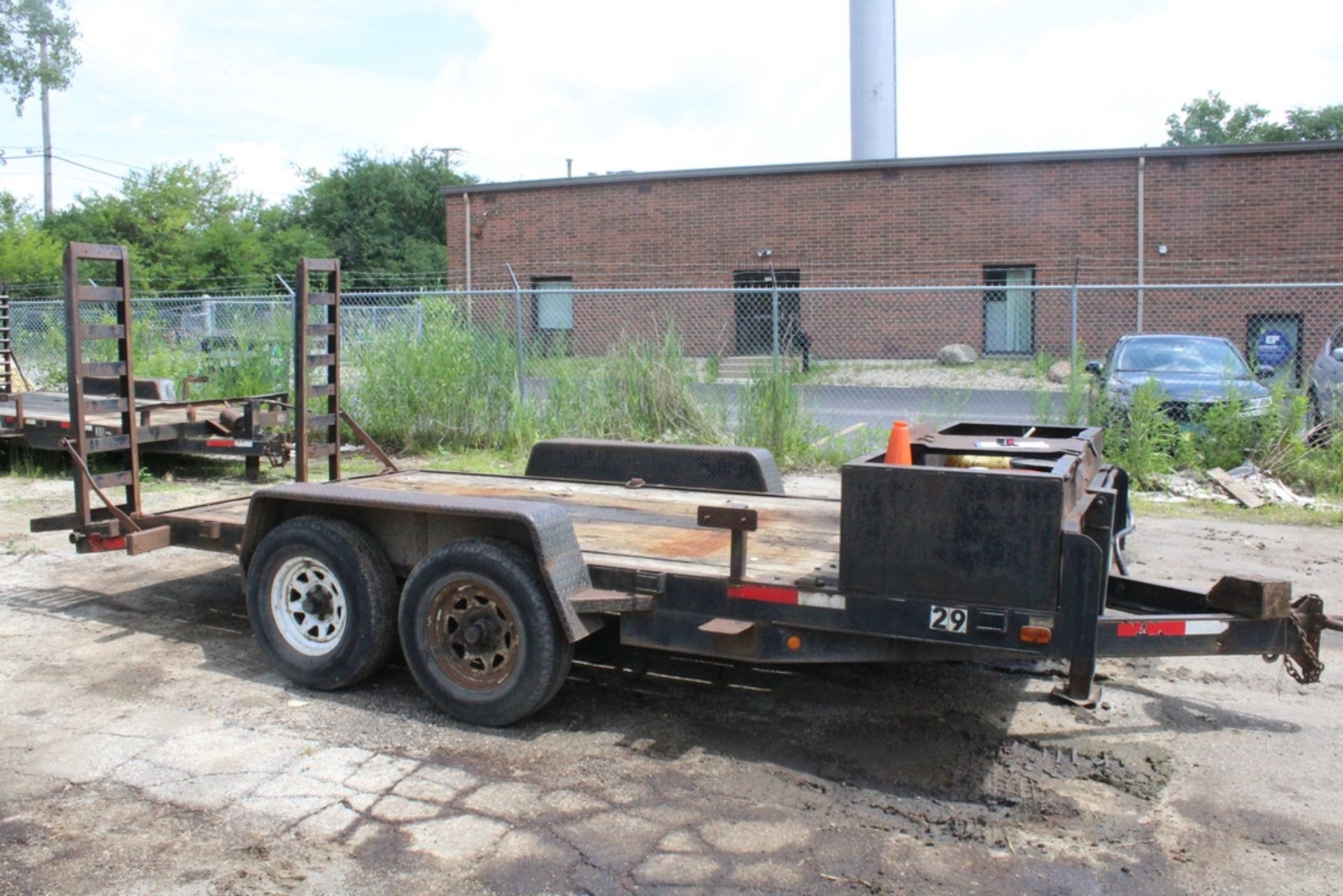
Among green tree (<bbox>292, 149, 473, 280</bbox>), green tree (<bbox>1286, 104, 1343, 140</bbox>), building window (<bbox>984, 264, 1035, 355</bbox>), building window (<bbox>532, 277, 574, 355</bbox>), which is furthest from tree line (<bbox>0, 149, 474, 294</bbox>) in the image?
green tree (<bbox>1286, 104, 1343, 140</bbox>)

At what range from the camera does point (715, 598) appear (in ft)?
15.1

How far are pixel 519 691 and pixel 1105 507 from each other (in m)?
2.45

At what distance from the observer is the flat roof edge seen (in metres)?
24.2

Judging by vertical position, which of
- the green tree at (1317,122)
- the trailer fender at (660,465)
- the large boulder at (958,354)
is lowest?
the trailer fender at (660,465)

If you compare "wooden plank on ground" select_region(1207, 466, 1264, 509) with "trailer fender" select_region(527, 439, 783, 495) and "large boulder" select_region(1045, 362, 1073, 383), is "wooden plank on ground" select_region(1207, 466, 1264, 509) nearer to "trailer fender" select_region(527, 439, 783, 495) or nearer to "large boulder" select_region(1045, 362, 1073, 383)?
"large boulder" select_region(1045, 362, 1073, 383)

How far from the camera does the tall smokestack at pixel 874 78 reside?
33.1 metres

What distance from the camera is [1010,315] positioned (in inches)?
992

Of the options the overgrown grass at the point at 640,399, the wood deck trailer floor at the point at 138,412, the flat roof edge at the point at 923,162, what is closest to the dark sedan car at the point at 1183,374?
the overgrown grass at the point at 640,399

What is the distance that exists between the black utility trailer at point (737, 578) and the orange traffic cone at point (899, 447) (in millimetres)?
151

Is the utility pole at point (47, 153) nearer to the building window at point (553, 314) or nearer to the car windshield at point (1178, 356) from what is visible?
the building window at point (553, 314)

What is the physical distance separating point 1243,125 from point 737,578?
8531cm

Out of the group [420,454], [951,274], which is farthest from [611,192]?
[420,454]

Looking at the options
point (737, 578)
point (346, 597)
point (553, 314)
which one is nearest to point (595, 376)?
point (346, 597)

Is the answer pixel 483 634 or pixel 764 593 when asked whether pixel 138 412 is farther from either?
pixel 764 593
